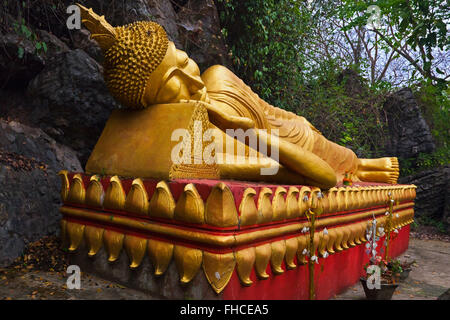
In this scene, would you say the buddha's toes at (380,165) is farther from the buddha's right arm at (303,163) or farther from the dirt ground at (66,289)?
the buddha's right arm at (303,163)

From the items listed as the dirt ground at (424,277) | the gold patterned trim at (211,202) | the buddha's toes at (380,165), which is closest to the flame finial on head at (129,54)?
the gold patterned trim at (211,202)

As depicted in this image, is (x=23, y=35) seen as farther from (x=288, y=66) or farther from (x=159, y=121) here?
(x=288, y=66)

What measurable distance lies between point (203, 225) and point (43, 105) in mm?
1838

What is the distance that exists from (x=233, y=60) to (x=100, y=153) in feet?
8.59

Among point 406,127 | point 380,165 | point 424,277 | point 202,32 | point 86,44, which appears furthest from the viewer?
point 406,127

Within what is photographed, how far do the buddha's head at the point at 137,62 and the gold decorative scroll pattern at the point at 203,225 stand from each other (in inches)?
20.4

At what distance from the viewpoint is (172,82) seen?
2031 millimetres

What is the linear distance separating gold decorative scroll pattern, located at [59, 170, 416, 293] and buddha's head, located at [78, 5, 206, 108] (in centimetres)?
52

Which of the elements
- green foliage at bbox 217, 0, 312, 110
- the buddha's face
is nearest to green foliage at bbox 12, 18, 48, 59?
the buddha's face

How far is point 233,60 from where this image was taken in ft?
13.9

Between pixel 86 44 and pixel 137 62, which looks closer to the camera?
pixel 137 62

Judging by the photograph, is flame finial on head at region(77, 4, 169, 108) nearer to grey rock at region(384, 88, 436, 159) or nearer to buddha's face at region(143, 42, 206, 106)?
buddha's face at region(143, 42, 206, 106)

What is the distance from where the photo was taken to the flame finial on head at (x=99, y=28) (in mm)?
1856

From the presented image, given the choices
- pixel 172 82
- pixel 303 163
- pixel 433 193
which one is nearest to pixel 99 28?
pixel 172 82
